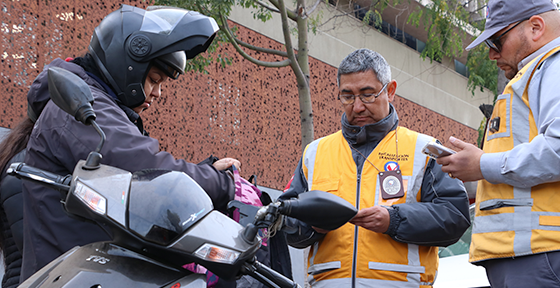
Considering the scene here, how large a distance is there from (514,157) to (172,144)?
6050 mm

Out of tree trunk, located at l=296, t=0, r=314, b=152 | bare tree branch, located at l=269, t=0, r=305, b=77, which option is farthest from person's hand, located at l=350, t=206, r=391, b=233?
bare tree branch, located at l=269, t=0, r=305, b=77

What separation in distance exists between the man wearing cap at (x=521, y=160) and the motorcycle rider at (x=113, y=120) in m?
1.09

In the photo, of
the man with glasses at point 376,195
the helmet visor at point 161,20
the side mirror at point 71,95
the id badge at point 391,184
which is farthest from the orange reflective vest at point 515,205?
the side mirror at point 71,95

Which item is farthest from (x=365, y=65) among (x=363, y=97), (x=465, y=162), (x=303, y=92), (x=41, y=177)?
(x=303, y=92)

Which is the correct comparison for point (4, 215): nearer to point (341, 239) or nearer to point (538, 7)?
point (341, 239)

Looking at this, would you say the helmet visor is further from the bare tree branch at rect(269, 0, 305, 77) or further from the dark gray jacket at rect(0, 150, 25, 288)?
the bare tree branch at rect(269, 0, 305, 77)

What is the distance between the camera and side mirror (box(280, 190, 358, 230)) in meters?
1.57

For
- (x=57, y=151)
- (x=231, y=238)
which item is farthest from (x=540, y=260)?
(x=57, y=151)

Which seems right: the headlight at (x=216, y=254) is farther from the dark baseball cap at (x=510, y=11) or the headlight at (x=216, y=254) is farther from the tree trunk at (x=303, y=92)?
the tree trunk at (x=303, y=92)

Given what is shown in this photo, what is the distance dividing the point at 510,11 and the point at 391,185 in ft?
A: 3.35

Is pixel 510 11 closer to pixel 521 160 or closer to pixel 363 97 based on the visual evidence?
pixel 521 160

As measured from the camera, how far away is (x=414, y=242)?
9.16ft

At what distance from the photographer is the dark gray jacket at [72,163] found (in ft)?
6.88

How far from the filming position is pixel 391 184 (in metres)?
2.95
